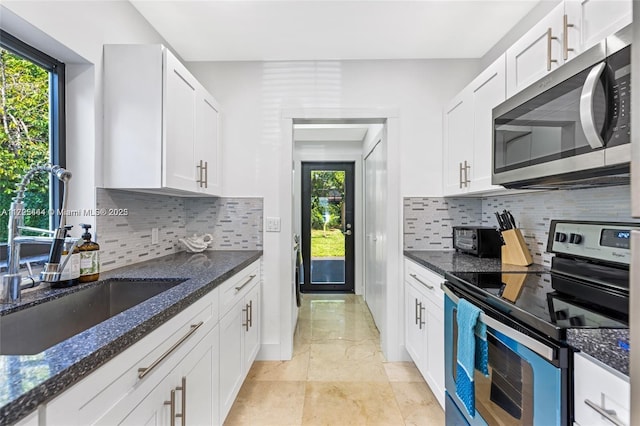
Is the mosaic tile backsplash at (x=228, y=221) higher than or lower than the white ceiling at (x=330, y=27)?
lower

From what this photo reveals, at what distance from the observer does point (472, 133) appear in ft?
6.69

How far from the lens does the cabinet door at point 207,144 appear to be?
6.88 ft

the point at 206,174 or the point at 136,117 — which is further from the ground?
the point at 136,117

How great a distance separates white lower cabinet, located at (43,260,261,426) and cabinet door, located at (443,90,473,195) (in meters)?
1.61

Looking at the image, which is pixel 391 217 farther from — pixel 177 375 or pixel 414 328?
pixel 177 375

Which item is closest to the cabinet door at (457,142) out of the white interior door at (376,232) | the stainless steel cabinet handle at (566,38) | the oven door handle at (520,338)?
the white interior door at (376,232)

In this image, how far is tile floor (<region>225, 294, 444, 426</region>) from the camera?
6.05 feet

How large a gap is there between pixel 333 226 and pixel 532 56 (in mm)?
3476

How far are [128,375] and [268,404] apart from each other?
139cm

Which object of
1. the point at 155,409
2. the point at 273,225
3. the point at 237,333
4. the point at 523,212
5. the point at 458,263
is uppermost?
the point at 523,212

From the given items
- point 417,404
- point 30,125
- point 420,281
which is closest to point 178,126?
point 30,125

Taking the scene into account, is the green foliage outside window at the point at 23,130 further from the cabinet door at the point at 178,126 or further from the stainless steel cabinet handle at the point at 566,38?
the stainless steel cabinet handle at the point at 566,38

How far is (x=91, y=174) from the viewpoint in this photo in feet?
5.24

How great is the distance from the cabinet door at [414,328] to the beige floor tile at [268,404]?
80cm
